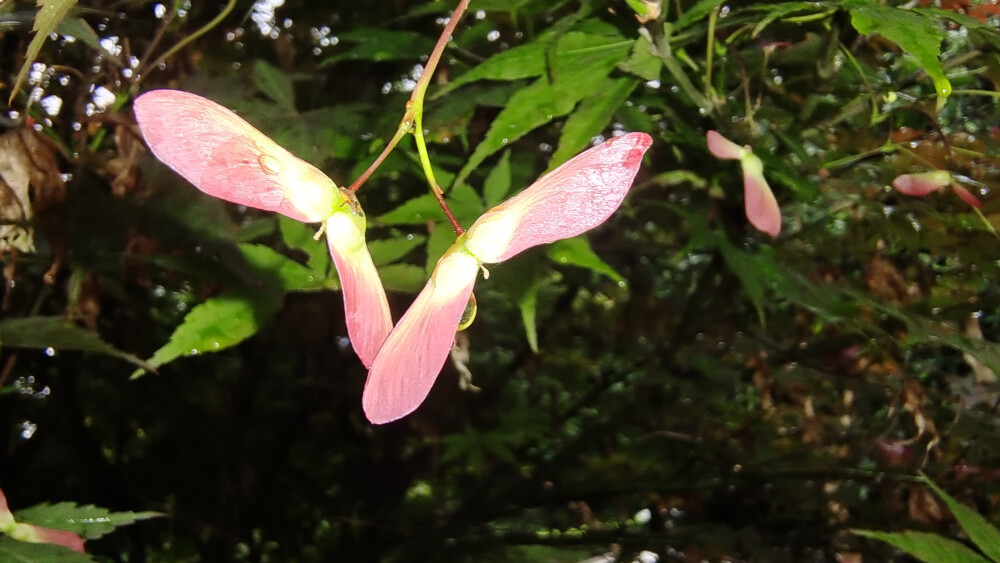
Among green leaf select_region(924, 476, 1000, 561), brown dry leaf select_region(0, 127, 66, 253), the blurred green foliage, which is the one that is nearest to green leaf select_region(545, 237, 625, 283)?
the blurred green foliage

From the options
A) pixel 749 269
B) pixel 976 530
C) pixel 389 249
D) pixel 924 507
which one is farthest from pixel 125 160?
pixel 924 507

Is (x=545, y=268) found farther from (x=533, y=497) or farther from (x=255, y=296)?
(x=533, y=497)

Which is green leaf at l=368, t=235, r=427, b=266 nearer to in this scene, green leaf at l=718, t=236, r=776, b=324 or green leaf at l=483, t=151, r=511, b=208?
green leaf at l=483, t=151, r=511, b=208

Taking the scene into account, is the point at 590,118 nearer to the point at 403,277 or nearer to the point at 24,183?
the point at 403,277

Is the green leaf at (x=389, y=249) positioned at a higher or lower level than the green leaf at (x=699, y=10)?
lower

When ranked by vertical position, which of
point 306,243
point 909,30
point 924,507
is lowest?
point 924,507

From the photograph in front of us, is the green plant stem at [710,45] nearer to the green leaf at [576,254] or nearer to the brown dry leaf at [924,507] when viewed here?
the green leaf at [576,254]

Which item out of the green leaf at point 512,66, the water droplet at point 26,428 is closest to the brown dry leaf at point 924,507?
the green leaf at point 512,66
